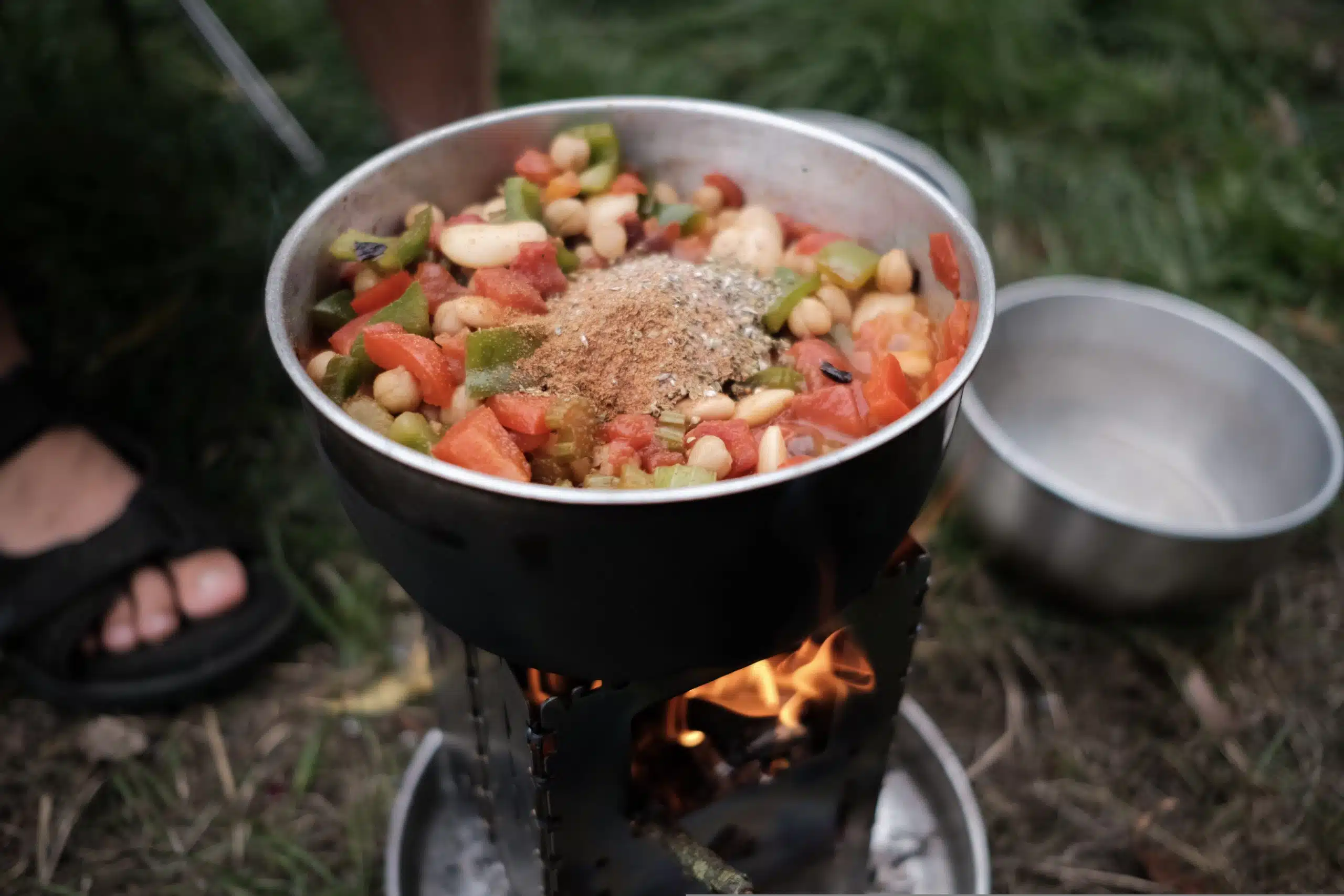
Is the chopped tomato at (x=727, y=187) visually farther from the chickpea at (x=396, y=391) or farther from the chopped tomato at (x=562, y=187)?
the chickpea at (x=396, y=391)

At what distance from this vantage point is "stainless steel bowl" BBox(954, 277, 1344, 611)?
1.82 metres

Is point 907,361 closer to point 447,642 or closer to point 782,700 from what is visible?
point 782,700

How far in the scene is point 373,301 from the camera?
3.49 ft

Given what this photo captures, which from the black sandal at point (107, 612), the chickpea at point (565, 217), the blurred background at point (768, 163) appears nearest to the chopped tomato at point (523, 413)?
the chickpea at point (565, 217)

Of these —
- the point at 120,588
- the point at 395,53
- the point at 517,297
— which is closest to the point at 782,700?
the point at 517,297

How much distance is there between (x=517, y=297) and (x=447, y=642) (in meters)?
0.44

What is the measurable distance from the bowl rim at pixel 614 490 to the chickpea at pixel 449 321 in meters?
0.15

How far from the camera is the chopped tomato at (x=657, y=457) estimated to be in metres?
0.95

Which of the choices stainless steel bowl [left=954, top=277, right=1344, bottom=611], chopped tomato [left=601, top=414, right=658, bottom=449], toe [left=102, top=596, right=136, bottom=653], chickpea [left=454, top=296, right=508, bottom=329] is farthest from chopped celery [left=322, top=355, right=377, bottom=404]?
stainless steel bowl [left=954, top=277, right=1344, bottom=611]

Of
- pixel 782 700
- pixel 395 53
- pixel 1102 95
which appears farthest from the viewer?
pixel 1102 95

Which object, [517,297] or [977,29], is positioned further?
[977,29]

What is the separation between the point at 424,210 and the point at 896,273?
1.67ft

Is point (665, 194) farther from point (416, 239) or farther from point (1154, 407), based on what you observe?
point (1154, 407)

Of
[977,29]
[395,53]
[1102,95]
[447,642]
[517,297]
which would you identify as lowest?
[1102,95]
